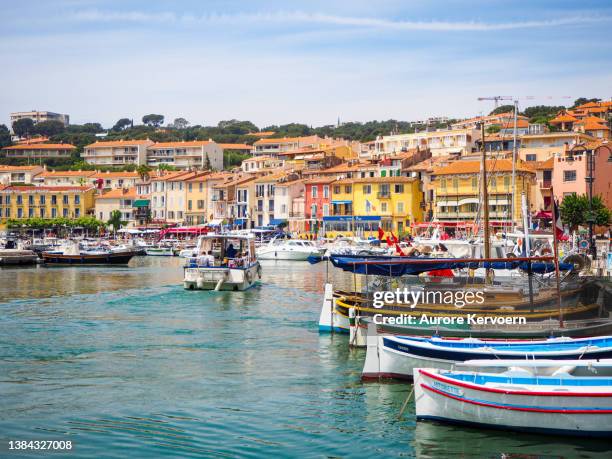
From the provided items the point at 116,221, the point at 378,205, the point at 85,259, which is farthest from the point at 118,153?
the point at 85,259

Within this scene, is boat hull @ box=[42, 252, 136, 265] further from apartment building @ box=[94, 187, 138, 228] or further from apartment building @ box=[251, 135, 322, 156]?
apartment building @ box=[251, 135, 322, 156]

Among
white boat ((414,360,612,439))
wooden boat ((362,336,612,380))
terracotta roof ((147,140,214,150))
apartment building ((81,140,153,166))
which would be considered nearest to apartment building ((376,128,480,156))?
terracotta roof ((147,140,214,150))

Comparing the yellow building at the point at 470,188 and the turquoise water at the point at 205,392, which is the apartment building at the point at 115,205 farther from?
the turquoise water at the point at 205,392

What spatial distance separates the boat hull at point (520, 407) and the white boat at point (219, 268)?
24708 mm

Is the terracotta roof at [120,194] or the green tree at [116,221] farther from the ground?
the terracotta roof at [120,194]

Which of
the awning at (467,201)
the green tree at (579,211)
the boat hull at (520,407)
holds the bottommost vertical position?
the boat hull at (520,407)

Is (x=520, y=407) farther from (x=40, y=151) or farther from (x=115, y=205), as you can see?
(x=40, y=151)

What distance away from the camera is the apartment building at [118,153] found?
14600 cm

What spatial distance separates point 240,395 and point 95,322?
13.0 metres

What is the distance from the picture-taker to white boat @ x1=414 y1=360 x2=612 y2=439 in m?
13.9

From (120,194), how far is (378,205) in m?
41.9

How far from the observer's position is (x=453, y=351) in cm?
1692

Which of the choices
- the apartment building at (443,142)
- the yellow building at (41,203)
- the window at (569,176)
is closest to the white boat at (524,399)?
the window at (569,176)

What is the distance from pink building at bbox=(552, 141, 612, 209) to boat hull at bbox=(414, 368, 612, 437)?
171ft
